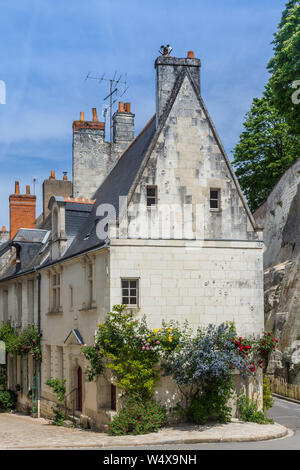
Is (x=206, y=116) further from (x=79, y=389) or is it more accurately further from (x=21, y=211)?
(x=21, y=211)

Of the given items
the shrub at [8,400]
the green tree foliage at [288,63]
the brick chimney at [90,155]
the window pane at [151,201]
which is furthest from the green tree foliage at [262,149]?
the window pane at [151,201]

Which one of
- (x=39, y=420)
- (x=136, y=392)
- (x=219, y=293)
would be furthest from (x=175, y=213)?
(x=39, y=420)

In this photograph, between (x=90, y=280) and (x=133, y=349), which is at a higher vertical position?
(x=90, y=280)

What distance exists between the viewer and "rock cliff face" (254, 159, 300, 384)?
89.0 ft

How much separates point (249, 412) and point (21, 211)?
77.7ft

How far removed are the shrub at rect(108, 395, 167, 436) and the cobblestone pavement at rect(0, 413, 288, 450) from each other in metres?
0.28

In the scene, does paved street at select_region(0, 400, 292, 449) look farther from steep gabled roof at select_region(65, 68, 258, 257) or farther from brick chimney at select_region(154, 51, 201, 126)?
brick chimney at select_region(154, 51, 201, 126)

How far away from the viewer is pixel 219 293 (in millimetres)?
19172

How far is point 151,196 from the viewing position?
1941 cm

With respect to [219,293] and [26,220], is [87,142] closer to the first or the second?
[26,220]

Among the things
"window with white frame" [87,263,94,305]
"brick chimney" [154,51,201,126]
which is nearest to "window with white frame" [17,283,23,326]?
"window with white frame" [87,263,94,305]

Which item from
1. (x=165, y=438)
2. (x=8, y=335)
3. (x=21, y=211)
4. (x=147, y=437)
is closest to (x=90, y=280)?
(x=147, y=437)

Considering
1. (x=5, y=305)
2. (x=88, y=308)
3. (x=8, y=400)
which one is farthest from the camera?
(x=5, y=305)

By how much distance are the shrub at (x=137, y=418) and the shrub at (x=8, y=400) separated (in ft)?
41.7
